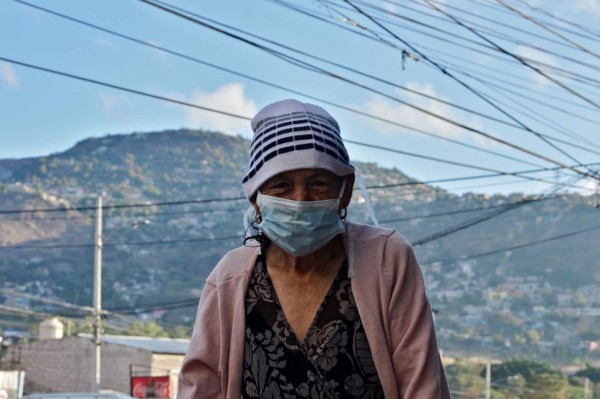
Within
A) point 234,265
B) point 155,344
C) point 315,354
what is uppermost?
point 155,344

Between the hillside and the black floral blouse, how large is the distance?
55362 mm

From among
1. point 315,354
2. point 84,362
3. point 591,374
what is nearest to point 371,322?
point 315,354

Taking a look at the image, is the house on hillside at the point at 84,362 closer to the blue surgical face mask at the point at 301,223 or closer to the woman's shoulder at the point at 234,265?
the woman's shoulder at the point at 234,265

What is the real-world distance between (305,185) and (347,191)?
127mm

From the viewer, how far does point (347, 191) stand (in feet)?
8.37

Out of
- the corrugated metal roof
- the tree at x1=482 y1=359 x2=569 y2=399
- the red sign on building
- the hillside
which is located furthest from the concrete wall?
the tree at x1=482 y1=359 x2=569 y2=399

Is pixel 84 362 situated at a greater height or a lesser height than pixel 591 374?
lesser

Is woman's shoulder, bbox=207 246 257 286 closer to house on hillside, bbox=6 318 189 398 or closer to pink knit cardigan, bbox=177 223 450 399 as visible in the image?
pink knit cardigan, bbox=177 223 450 399

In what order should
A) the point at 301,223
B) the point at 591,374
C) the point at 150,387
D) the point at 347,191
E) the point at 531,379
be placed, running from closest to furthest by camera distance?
the point at 301,223 < the point at 347,191 < the point at 150,387 < the point at 531,379 < the point at 591,374

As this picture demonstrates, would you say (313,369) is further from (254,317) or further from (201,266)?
(201,266)

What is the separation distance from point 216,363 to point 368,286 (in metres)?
0.41

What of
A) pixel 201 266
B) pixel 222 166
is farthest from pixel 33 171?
pixel 201 266

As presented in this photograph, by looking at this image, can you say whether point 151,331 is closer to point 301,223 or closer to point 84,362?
point 84,362

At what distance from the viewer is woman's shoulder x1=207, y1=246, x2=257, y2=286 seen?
2.60 metres
